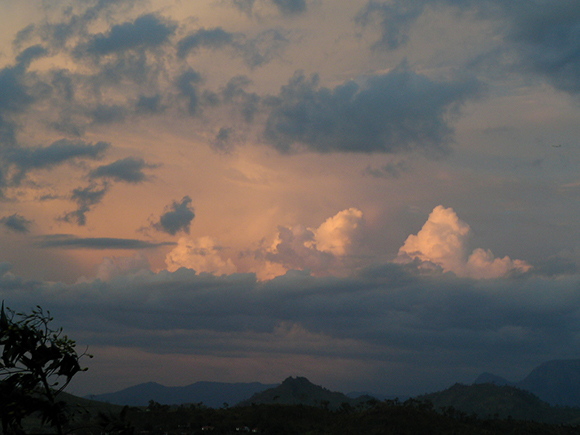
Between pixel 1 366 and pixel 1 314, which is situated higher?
pixel 1 314

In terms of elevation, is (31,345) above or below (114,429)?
above

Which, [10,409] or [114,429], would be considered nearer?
[10,409]

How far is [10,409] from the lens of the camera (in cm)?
2767

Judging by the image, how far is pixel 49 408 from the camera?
28.2 metres

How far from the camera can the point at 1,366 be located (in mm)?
28547

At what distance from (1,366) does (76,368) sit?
12.0 feet

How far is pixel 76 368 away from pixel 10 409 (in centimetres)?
359

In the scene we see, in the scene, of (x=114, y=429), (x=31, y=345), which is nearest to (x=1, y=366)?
(x=31, y=345)

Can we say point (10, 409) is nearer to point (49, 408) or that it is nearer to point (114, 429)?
point (49, 408)

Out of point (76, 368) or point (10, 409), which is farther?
point (76, 368)

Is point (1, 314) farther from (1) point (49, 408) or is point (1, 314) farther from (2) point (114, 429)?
(2) point (114, 429)

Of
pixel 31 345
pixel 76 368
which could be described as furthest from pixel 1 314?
pixel 76 368

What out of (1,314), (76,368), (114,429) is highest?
(1,314)

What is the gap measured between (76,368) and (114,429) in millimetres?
3873
